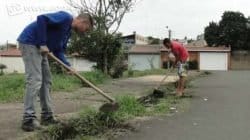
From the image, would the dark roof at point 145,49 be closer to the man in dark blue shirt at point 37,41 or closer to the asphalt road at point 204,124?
the asphalt road at point 204,124

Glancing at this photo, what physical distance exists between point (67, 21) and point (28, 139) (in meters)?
1.68

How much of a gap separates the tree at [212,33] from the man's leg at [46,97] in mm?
72058

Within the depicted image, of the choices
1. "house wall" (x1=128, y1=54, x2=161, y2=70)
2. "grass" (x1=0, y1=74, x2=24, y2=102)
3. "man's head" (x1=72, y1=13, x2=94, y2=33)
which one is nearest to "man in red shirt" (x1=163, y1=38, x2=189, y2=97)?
"grass" (x1=0, y1=74, x2=24, y2=102)

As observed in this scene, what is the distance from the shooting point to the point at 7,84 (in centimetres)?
1439

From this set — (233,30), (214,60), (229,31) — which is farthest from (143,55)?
(233,30)

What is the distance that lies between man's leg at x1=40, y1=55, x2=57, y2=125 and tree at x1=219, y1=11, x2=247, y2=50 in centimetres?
6842

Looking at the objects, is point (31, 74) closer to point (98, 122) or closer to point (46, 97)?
point (46, 97)

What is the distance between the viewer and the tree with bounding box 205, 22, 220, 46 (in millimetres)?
79000

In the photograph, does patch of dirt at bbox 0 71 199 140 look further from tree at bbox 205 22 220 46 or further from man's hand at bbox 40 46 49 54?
tree at bbox 205 22 220 46

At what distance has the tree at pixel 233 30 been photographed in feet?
248

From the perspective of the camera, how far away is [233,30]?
76625 millimetres

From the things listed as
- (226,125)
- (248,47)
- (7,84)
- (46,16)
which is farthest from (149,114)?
(248,47)

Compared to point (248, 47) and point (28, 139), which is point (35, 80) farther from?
point (248, 47)

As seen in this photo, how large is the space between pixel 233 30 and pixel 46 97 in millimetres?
70737
